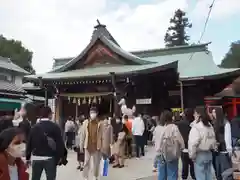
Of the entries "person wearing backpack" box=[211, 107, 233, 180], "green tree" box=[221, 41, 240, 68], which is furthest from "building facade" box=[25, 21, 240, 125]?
"green tree" box=[221, 41, 240, 68]

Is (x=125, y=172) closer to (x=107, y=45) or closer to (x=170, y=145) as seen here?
(x=170, y=145)

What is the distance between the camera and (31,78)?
1712 centimetres

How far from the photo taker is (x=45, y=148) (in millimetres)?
5184

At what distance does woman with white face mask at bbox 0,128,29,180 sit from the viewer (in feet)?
10.8

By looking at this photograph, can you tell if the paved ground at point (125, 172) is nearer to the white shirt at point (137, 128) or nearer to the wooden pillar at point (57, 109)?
the white shirt at point (137, 128)

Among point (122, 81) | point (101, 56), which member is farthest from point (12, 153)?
point (101, 56)

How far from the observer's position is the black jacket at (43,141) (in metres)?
5.18

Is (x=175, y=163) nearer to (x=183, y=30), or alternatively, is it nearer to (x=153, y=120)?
(x=153, y=120)

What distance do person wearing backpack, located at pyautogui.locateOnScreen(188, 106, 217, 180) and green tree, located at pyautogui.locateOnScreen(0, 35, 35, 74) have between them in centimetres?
4092

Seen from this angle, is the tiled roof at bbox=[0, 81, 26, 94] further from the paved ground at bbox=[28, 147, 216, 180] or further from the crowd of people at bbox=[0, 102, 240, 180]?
the crowd of people at bbox=[0, 102, 240, 180]

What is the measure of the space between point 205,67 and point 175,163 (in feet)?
44.7

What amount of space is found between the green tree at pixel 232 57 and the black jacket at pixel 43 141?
4576 cm

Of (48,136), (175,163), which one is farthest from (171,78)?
(48,136)

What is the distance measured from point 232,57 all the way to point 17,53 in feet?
111
